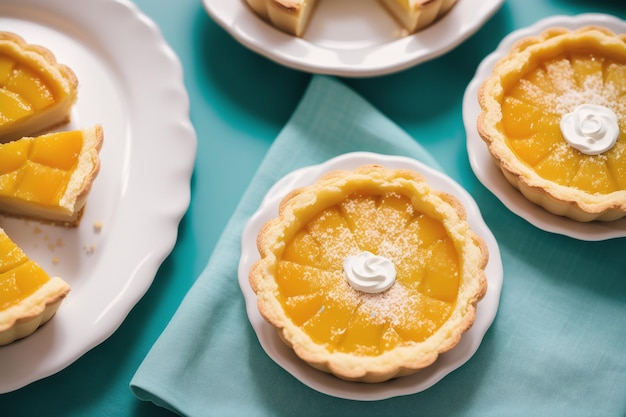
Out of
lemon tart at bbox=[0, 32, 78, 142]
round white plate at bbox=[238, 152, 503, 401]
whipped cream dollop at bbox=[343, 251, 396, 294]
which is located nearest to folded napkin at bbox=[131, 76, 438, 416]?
round white plate at bbox=[238, 152, 503, 401]

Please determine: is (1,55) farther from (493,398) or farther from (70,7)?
(493,398)

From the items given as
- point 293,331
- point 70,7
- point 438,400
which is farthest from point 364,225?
point 70,7

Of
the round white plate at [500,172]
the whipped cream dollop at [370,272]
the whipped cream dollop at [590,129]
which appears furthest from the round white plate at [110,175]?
the whipped cream dollop at [590,129]

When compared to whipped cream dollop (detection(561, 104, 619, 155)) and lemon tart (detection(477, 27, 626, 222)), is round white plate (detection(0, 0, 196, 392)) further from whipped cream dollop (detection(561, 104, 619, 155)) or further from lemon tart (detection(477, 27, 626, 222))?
whipped cream dollop (detection(561, 104, 619, 155))

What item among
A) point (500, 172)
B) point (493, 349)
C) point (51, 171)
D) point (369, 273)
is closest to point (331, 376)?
point (369, 273)

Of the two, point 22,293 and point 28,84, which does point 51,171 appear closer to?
point 28,84
